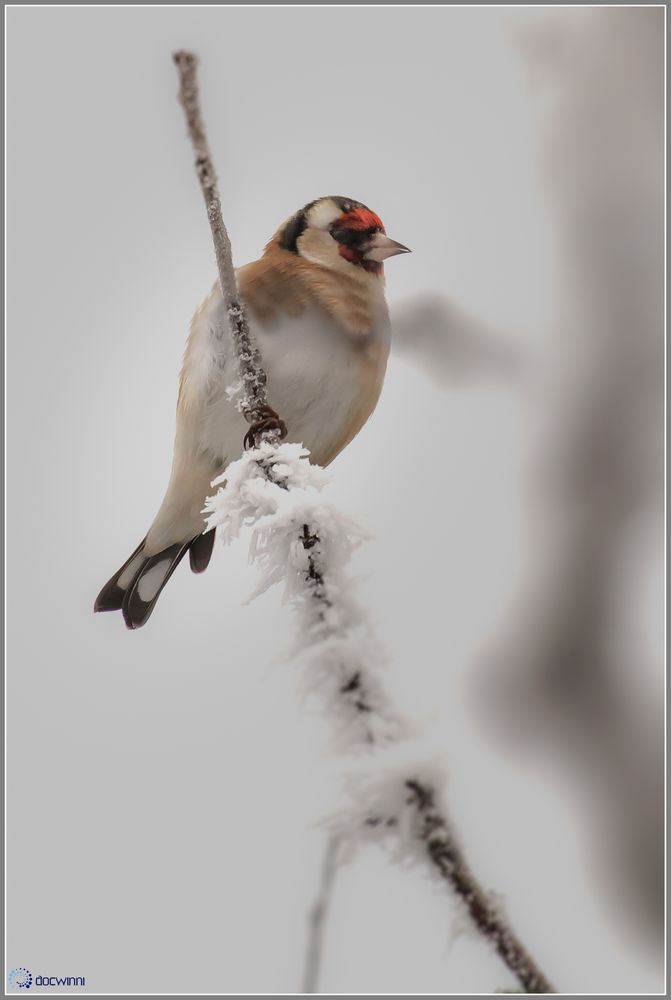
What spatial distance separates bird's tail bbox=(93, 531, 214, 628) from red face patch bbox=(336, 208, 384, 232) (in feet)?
1.38

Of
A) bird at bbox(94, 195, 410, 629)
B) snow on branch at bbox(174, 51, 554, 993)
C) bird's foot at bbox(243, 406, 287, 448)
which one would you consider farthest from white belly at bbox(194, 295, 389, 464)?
snow on branch at bbox(174, 51, 554, 993)

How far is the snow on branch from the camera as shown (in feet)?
0.91

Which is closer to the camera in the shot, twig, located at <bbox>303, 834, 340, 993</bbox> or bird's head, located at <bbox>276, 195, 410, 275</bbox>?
twig, located at <bbox>303, 834, 340, 993</bbox>

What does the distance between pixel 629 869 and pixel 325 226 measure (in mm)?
999

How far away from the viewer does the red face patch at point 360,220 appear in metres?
1.14

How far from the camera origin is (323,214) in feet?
3.80

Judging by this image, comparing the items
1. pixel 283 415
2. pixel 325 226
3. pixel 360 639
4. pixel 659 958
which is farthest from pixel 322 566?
pixel 325 226

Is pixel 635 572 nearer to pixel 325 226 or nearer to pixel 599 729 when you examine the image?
pixel 599 729

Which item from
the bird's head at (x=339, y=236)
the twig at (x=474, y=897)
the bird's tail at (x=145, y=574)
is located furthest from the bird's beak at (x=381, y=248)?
the twig at (x=474, y=897)

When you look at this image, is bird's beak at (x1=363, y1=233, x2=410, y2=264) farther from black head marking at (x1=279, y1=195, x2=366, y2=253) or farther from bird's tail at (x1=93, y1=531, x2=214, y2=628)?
bird's tail at (x1=93, y1=531, x2=214, y2=628)

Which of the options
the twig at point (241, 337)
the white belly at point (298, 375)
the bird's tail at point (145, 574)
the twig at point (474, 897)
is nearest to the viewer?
the twig at point (474, 897)

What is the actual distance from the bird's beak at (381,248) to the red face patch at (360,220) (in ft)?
0.06

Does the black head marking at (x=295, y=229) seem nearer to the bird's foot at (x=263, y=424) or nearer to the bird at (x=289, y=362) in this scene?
the bird at (x=289, y=362)

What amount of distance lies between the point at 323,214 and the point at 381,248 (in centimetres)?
10
